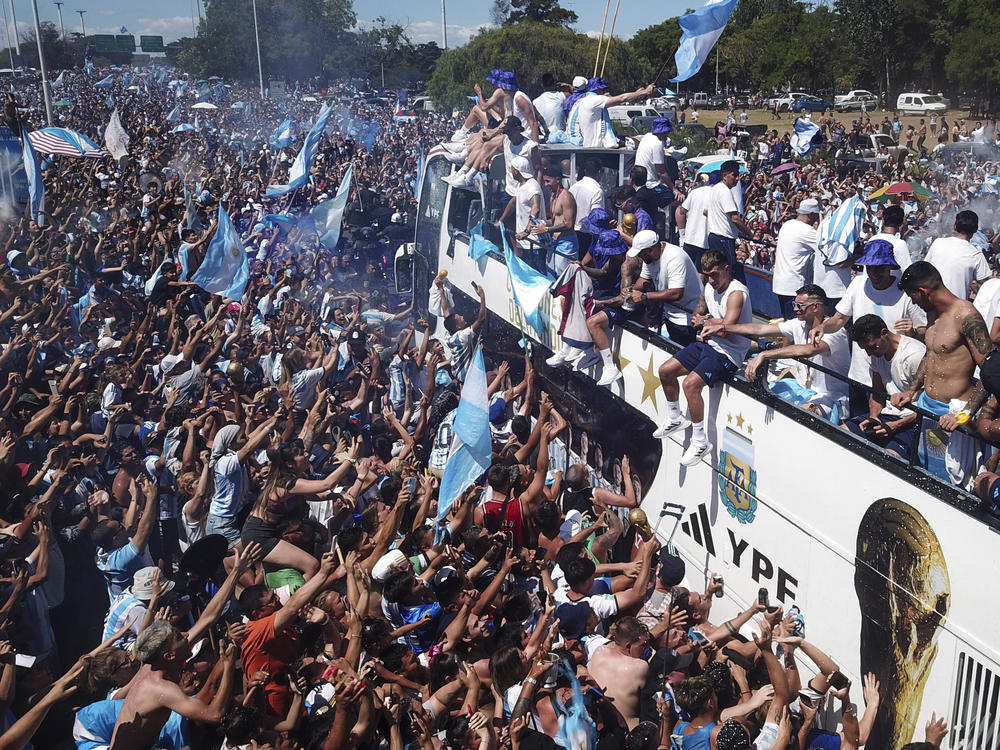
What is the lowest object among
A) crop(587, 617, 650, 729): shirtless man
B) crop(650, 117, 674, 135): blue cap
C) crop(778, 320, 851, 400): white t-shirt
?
crop(587, 617, 650, 729): shirtless man

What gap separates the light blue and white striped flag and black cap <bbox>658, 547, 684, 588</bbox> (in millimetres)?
2660

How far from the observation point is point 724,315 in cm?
524

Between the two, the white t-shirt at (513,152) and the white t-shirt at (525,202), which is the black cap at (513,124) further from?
the white t-shirt at (525,202)

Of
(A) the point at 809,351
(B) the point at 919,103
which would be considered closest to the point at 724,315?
(A) the point at 809,351

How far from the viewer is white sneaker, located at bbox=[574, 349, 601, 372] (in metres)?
6.20

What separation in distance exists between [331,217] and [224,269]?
2135mm

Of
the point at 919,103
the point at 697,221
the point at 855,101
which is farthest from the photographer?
the point at 855,101

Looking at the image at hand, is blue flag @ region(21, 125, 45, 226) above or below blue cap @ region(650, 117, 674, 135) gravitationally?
below

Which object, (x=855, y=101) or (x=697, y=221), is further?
(x=855, y=101)

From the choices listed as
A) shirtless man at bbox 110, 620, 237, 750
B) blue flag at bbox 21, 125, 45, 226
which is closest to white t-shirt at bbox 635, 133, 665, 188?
shirtless man at bbox 110, 620, 237, 750

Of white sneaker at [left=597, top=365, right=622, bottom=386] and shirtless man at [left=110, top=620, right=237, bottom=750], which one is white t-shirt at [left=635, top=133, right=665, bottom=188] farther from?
shirtless man at [left=110, top=620, right=237, bottom=750]

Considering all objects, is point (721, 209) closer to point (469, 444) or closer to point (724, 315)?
point (724, 315)

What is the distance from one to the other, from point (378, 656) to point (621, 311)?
9.50 ft

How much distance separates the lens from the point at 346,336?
31.3 ft
